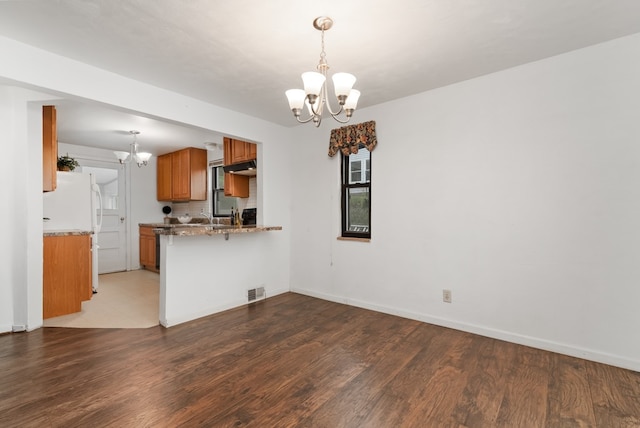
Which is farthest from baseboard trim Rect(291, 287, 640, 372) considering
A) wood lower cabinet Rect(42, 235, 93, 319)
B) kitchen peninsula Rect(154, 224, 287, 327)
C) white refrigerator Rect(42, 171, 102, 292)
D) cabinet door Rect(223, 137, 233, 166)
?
A: white refrigerator Rect(42, 171, 102, 292)

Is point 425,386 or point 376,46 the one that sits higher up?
point 376,46

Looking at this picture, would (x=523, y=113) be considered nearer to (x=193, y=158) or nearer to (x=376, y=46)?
(x=376, y=46)

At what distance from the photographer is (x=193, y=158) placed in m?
6.05

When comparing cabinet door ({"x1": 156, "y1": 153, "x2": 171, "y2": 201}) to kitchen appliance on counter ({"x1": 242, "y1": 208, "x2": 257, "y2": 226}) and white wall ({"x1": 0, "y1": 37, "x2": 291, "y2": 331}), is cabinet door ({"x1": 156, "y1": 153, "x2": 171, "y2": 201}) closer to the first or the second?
kitchen appliance on counter ({"x1": 242, "y1": 208, "x2": 257, "y2": 226})

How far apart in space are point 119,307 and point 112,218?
3003mm

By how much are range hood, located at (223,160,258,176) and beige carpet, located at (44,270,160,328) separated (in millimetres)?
2202

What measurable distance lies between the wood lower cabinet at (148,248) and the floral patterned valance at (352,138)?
4.08 m

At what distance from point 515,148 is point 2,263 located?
199 inches

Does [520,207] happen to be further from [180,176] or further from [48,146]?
[180,176]

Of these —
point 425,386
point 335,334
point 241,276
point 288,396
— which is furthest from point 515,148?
point 241,276

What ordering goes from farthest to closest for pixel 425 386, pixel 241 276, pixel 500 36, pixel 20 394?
pixel 241 276
pixel 500 36
pixel 425 386
pixel 20 394

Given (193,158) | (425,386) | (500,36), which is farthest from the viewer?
(193,158)

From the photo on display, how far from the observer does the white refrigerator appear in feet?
12.9

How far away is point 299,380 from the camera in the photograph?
7.13 feet
